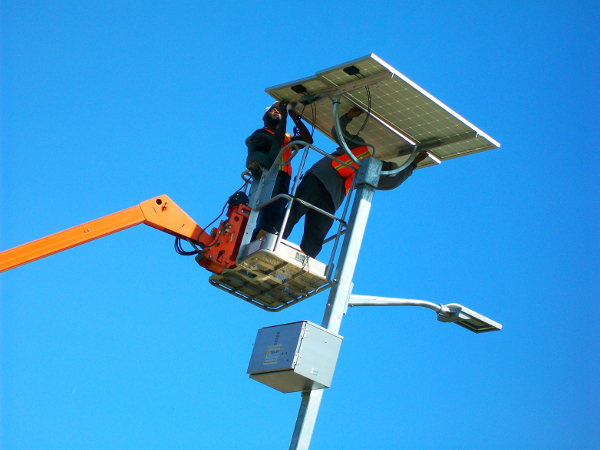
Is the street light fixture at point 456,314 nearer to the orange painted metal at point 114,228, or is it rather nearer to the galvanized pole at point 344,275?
the galvanized pole at point 344,275

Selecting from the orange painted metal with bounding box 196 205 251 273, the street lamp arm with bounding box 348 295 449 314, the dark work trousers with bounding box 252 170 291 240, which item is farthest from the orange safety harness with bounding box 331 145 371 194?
the street lamp arm with bounding box 348 295 449 314

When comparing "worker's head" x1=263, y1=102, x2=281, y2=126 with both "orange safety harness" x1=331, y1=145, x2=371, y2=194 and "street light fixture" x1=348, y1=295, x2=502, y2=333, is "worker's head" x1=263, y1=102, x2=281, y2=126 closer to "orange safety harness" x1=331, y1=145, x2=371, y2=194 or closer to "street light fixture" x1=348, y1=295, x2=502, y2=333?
"orange safety harness" x1=331, y1=145, x2=371, y2=194

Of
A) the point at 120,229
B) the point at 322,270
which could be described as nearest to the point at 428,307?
the point at 322,270

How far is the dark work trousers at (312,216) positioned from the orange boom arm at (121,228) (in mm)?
876

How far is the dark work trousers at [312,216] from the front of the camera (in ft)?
42.0

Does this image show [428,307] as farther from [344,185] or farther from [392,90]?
[392,90]

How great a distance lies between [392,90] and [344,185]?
1845 mm

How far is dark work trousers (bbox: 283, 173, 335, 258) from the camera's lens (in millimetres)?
12812

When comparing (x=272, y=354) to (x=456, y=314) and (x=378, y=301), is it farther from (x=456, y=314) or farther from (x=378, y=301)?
(x=456, y=314)

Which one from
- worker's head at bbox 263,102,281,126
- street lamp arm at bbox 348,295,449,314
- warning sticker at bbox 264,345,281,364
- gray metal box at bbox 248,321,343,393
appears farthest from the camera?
worker's head at bbox 263,102,281,126

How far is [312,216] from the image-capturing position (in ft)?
42.5

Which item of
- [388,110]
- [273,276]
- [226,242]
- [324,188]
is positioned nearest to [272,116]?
[324,188]

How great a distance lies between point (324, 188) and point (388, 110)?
5.02ft

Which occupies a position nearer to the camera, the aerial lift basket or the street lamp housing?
the aerial lift basket
